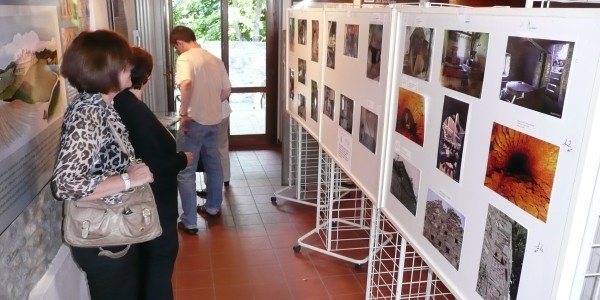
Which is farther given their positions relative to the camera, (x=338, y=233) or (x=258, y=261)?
(x=338, y=233)

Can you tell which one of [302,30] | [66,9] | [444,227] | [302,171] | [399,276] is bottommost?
[302,171]

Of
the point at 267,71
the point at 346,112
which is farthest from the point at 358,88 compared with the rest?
the point at 267,71

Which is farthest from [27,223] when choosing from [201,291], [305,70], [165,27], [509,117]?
[165,27]

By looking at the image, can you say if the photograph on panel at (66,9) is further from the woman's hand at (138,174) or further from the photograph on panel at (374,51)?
the photograph on panel at (374,51)

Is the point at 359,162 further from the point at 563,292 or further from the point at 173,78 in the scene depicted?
the point at 173,78

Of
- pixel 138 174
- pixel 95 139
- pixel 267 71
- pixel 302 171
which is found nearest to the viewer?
pixel 95 139

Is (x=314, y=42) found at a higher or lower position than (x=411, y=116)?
higher

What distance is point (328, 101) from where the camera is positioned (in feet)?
9.09

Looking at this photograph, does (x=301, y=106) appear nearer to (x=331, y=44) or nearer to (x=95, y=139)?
(x=331, y=44)

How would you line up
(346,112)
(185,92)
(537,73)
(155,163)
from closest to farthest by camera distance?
(537,73), (155,163), (346,112), (185,92)

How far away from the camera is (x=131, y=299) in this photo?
6.17ft

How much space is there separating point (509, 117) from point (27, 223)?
1.60 meters

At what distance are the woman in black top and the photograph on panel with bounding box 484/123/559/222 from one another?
1.29 meters

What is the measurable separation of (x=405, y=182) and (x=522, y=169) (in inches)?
26.0
